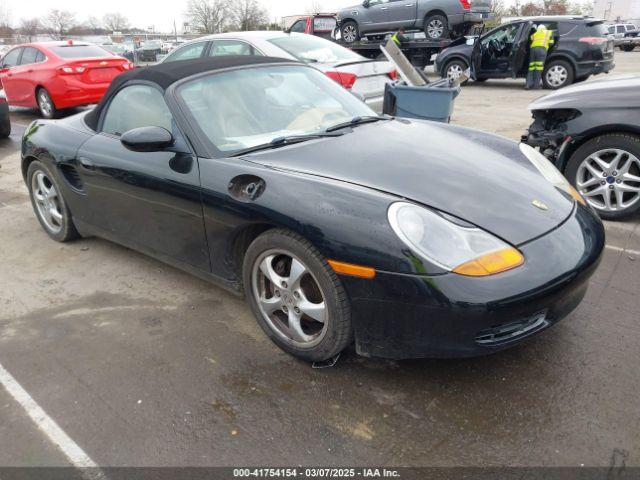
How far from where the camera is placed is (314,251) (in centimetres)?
238

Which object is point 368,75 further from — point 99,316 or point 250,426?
point 250,426

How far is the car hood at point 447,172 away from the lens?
7.79ft

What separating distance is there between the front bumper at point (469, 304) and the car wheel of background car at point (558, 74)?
1125cm

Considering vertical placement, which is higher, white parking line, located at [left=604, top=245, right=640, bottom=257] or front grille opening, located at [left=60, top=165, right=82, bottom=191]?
front grille opening, located at [left=60, top=165, right=82, bottom=191]

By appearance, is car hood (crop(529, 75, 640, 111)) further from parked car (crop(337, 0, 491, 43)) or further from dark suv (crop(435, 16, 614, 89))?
parked car (crop(337, 0, 491, 43))

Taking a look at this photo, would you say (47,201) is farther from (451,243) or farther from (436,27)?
(436,27)

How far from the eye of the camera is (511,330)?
89.0 inches

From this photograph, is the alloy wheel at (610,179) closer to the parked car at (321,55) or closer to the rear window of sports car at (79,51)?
the parked car at (321,55)

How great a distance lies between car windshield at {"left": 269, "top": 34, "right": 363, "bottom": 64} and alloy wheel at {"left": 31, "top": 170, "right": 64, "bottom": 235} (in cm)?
389

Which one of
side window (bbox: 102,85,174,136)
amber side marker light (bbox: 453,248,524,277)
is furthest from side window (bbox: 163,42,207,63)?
amber side marker light (bbox: 453,248,524,277)

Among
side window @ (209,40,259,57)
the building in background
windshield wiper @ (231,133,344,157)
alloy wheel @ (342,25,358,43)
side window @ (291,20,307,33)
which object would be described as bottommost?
windshield wiper @ (231,133,344,157)

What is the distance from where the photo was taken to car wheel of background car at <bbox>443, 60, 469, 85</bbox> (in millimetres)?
13609

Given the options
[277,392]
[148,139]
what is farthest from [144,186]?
[277,392]

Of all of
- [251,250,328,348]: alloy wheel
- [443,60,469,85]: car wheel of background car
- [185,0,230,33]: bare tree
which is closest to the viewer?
[251,250,328,348]: alloy wheel
